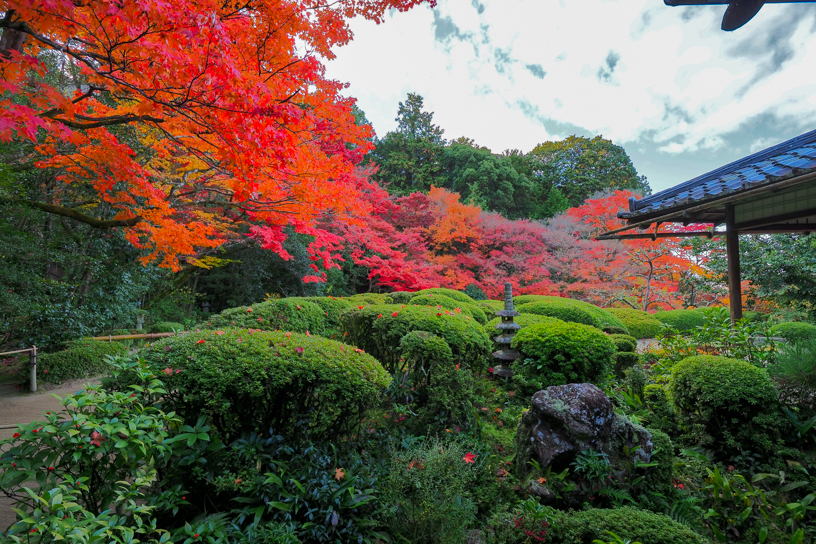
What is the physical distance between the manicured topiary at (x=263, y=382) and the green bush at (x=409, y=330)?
1.37m

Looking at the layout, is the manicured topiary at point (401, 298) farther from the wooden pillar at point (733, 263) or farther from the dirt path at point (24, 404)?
the dirt path at point (24, 404)

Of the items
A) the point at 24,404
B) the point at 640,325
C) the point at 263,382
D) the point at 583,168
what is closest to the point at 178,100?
the point at 263,382

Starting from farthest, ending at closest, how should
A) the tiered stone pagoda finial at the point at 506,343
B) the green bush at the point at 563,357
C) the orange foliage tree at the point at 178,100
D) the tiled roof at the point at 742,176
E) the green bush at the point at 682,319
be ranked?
the green bush at the point at 682,319 → the tiered stone pagoda finial at the point at 506,343 → the green bush at the point at 563,357 → the tiled roof at the point at 742,176 → the orange foliage tree at the point at 178,100

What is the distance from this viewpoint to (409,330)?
14.8ft

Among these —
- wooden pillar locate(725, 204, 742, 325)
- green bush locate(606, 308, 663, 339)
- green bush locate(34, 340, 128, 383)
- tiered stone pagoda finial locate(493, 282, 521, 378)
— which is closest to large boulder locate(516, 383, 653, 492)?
tiered stone pagoda finial locate(493, 282, 521, 378)

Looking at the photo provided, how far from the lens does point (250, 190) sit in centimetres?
507

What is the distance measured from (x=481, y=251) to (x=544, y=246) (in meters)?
2.73

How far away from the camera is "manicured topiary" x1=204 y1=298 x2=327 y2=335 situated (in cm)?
553

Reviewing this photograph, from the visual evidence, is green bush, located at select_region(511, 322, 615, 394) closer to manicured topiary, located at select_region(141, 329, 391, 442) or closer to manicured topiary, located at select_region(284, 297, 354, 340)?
manicured topiary, located at select_region(141, 329, 391, 442)

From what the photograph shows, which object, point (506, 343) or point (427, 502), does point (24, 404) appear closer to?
point (427, 502)

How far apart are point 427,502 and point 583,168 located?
87.5 feet

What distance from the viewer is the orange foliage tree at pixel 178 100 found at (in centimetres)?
310

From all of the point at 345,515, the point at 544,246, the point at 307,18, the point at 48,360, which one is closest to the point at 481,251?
the point at 544,246

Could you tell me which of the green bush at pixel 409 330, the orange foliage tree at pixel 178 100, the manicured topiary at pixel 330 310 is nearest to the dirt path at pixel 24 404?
the orange foliage tree at pixel 178 100
